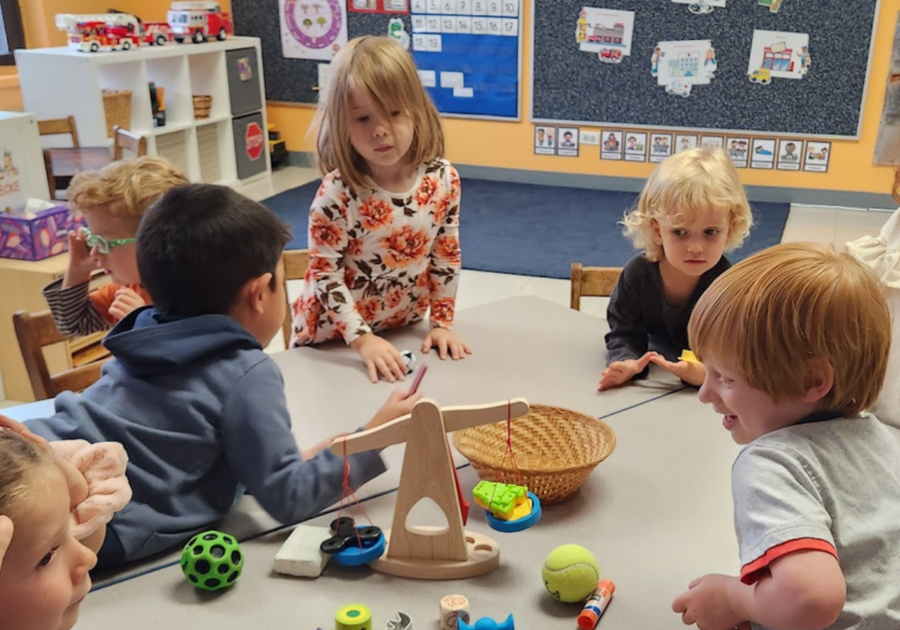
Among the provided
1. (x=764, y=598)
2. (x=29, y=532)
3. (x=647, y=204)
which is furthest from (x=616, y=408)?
(x=29, y=532)

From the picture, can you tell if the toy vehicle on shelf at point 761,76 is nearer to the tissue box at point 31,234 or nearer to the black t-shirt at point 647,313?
the black t-shirt at point 647,313

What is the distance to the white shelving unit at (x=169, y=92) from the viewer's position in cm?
392

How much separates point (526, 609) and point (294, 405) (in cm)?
61

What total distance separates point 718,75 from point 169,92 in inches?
111

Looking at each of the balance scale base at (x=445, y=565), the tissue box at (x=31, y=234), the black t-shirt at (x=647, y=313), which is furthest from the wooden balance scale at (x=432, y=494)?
the tissue box at (x=31, y=234)

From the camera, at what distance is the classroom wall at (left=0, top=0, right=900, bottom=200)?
13.9 ft

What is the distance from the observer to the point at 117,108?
13.7 ft

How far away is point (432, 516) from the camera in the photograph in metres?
1.10

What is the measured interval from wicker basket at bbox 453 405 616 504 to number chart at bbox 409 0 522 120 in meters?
3.85

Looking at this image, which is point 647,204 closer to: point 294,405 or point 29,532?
point 294,405

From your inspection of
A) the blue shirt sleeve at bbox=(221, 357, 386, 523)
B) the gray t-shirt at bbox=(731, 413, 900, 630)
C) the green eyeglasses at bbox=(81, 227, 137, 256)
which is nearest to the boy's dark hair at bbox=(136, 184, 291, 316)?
the blue shirt sleeve at bbox=(221, 357, 386, 523)

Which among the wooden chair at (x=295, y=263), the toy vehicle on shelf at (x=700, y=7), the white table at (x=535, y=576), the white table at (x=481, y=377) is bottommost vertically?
the white table at (x=481, y=377)

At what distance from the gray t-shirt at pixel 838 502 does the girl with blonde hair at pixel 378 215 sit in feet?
2.66

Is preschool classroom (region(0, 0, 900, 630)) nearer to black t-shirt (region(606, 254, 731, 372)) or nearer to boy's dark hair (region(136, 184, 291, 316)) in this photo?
black t-shirt (region(606, 254, 731, 372))
